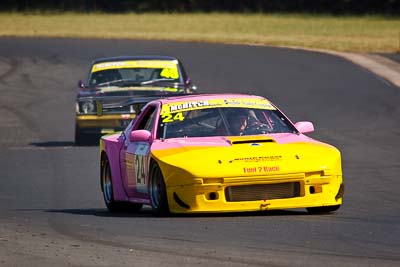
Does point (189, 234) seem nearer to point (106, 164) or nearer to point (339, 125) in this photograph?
point (106, 164)

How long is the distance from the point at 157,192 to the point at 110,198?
5.42 feet

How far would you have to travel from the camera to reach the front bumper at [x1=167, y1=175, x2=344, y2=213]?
10477 mm

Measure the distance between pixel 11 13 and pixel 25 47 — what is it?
26763 millimetres

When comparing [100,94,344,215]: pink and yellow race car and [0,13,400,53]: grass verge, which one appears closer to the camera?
[100,94,344,215]: pink and yellow race car

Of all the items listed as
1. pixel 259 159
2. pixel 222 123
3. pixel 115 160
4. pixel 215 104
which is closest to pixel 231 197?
pixel 259 159

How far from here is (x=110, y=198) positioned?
1245 centimetres

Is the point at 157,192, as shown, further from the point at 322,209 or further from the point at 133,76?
the point at 133,76

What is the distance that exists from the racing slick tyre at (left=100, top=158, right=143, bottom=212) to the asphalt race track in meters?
0.17

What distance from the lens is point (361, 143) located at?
20.4 m

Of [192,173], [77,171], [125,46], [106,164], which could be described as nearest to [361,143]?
[77,171]

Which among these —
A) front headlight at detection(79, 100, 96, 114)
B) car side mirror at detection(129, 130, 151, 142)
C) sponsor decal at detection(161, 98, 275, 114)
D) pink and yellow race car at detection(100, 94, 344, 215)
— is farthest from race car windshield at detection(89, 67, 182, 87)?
car side mirror at detection(129, 130, 151, 142)

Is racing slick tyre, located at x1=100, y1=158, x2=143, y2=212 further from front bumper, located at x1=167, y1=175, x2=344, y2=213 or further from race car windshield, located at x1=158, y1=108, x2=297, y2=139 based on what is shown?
front bumper, located at x1=167, y1=175, x2=344, y2=213

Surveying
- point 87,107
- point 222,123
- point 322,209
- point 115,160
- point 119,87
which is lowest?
point 87,107

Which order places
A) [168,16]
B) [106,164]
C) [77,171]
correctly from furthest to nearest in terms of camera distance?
[168,16] → [77,171] → [106,164]
